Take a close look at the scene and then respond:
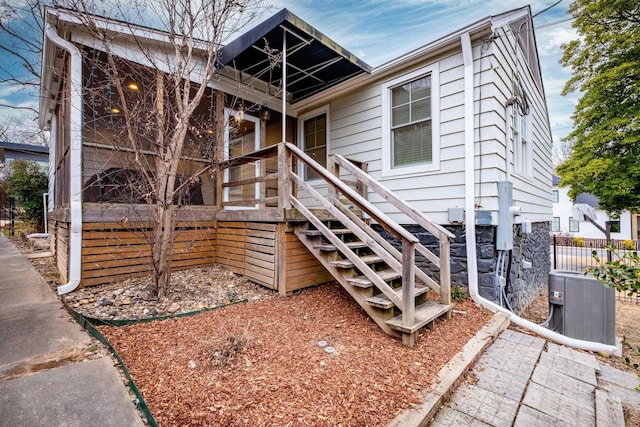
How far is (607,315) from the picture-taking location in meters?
3.50

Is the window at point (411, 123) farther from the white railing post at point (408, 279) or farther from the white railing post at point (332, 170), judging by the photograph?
the white railing post at point (408, 279)

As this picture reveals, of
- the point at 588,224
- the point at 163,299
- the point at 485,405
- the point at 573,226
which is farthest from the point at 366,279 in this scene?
the point at 573,226

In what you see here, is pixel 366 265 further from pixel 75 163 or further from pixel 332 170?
pixel 75 163

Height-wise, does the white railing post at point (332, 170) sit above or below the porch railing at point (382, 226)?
above

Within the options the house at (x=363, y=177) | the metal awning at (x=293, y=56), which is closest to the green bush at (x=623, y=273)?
the house at (x=363, y=177)

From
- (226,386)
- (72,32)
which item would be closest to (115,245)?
(72,32)

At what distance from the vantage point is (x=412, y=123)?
4715 mm

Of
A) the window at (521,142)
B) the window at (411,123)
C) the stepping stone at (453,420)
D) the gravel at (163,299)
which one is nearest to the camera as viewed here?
the stepping stone at (453,420)

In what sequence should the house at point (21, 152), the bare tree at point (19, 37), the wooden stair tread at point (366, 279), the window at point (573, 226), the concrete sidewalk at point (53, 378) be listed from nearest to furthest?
the concrete sidewalk at point (53, 378), the wooden stair tread at point (366, 279), the bare tree at point (19, 37), the house at point (21, 152), the window at point (573, 226)

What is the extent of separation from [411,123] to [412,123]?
0.06 feet

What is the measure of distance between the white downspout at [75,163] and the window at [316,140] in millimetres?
3919

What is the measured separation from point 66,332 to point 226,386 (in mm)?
1795

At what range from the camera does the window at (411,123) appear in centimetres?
442

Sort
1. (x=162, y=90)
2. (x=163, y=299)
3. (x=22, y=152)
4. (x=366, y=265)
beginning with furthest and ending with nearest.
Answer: (x=22, y=152) → (x=162, y=90) → (x=163, y=299) → (x=366, y=265)
